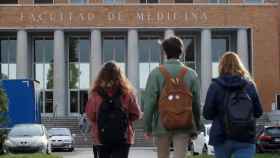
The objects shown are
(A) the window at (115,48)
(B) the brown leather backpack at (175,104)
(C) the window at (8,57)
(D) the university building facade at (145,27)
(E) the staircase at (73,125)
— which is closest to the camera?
(B) the brown leather backpack at (175,104)

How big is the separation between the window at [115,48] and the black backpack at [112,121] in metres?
49.9

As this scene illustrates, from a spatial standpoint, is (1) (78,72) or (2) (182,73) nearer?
(2) (182,73)

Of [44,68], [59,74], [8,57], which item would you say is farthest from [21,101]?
[8,57]

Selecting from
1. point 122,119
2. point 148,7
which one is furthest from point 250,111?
point 148,7

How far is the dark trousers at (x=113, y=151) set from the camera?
8.29 m

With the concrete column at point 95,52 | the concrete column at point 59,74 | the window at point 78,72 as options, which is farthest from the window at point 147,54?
the concrete column at point 59,74

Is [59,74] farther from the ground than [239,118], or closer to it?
farther from the ground

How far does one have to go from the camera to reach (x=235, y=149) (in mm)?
Result: 8266

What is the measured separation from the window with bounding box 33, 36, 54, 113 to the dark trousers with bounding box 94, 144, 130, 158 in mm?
48968

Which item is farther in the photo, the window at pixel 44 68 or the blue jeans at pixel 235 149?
the window at pixel 44 68

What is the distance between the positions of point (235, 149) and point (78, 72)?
50408 millimetres

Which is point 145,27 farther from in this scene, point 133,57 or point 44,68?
point 44,68

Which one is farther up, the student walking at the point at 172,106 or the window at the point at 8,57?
the window at the point at 8,57

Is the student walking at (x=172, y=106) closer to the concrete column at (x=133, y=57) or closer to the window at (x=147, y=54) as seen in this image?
the concrete column at (x=133, y=57)
